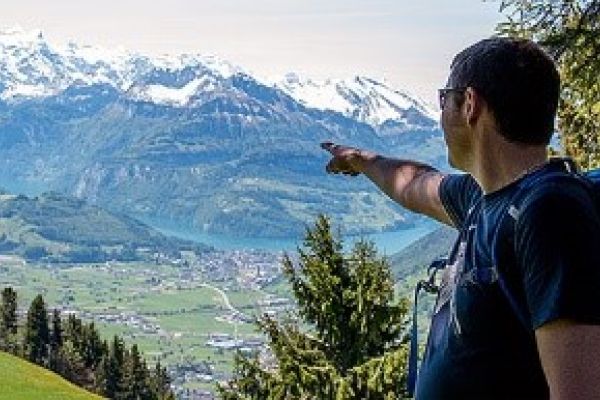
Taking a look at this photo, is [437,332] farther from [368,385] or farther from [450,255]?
[368,385]

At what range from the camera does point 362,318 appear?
55.5 feet

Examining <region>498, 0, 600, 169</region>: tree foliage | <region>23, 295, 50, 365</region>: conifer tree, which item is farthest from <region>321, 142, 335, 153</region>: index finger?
<region>23, 295, 50, 365</region>: conifer tree

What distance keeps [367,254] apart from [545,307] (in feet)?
50.0

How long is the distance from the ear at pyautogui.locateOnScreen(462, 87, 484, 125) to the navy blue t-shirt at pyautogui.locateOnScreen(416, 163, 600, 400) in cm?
20

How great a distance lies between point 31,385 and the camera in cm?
3841

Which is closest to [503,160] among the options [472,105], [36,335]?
[472,105]

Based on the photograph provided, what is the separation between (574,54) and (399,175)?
459 cm

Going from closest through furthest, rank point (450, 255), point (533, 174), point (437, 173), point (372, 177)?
point (533, 174) < point (450, 255) < point (437, 173) < point (372, 177)

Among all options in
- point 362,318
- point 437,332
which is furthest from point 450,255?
point 362,318

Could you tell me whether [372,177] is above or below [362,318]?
above

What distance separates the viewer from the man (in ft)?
7.33

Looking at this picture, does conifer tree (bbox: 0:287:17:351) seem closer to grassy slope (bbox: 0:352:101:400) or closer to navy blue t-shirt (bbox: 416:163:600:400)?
grassy slope (bbox: 0:352:101:400)

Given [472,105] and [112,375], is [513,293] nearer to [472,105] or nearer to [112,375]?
[472,105]

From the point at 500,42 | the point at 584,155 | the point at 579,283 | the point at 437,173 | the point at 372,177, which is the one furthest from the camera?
the point at 584,155
